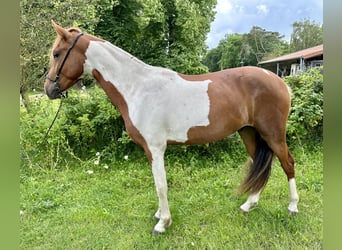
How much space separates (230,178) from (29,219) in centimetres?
213

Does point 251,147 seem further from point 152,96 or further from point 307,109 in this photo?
point 307,109

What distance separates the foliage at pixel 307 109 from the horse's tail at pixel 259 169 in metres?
1.61

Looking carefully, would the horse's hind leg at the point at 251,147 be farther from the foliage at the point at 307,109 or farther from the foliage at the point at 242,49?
the foliage at the point at 242,49

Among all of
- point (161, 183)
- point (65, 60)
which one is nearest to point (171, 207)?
point (161, 183)

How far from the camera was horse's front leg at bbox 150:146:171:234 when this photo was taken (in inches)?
79.7

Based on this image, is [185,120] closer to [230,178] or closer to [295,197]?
[295,197]

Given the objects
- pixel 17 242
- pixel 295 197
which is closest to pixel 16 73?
pixel 17 242

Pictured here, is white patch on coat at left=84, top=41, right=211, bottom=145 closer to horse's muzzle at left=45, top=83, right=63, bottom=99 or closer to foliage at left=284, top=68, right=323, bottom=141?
horse's muzzle at left=45, top=83, right=63, bottom=99

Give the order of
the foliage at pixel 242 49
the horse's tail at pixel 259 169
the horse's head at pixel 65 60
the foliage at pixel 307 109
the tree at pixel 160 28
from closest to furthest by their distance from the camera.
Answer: the horse's head at pixel 65 60 → the horse's tail at pixel 259 169 → the foliage at pixel 307 109 → the foliage at pixel 242 49 → the tree at pixel 160 28

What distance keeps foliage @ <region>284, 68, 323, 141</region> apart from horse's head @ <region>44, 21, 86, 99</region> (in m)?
2.94

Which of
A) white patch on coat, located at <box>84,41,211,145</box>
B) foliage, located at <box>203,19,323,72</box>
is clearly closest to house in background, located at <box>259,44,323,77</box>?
foliage, located at <box>203,19,323,72</box>

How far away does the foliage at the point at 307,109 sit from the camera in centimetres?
371

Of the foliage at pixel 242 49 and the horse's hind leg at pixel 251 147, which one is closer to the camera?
the horse's hind leg at pixel 251 147

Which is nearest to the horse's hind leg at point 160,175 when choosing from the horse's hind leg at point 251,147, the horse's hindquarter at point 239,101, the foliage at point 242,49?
the horse's hindquarter at point 239,101
